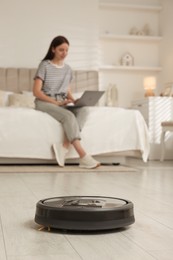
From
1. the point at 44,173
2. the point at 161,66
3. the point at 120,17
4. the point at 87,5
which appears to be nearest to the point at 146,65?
the point at 161,66

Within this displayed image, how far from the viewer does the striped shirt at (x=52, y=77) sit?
399cm

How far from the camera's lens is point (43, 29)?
5.98m

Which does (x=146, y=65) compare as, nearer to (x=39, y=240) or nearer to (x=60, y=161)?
(x=60, y=161)

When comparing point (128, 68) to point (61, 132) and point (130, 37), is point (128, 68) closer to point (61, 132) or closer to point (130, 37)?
point (130, 37)

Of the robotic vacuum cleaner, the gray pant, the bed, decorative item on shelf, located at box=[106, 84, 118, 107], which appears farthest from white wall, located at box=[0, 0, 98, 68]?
the robotic vacuum cleaner

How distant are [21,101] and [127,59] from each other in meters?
1.88

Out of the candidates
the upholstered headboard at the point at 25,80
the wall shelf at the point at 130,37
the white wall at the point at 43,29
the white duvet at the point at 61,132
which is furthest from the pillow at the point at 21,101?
the wall shelf at the point at 130,37

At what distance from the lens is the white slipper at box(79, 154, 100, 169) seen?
12.4ft

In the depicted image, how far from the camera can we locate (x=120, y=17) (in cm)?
640

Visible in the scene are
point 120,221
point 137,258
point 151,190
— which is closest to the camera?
point 137,258

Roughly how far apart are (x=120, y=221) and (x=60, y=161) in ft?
8.74

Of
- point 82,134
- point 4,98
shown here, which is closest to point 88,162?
point 82,134

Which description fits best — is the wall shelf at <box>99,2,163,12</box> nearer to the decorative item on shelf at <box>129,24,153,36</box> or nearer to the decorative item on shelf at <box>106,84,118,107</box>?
the decorative item on shelf at <box>129,24,153,36</box>

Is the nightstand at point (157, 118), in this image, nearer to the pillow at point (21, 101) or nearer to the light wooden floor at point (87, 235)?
the pillow at point (21, 101)
